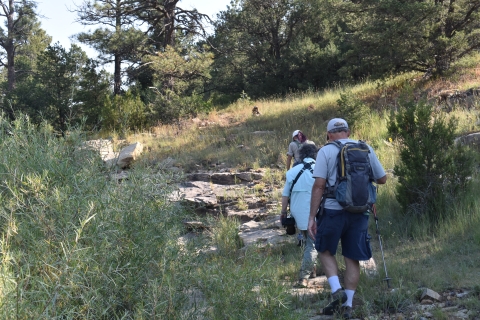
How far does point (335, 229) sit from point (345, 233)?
18 cm

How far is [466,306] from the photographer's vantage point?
4762 millimetres

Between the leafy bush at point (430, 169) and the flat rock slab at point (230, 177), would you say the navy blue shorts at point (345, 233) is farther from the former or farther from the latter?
the flat rock slab at point (230, 177)

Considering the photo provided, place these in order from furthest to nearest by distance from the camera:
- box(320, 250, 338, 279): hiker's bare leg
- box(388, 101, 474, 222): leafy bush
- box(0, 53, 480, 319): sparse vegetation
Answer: box(388, 101, 474, 222): leafy bush, box(320, 250, 338, 279): hiker's bare leg, box(0, 53, 480, 319): sparse vegetation

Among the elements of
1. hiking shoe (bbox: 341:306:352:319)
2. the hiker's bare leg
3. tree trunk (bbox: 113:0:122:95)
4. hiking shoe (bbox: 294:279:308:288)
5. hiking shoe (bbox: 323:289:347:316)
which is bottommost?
hiking shoe (bbox: 294:279:308:288)

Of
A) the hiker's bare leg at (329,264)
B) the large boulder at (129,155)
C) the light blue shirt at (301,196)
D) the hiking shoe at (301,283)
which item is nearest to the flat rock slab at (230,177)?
the large boulder at (129,155)

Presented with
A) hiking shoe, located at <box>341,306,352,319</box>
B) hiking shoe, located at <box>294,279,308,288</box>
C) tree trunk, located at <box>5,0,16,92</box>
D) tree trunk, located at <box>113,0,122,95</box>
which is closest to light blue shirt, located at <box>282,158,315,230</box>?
hiking shoe, located at <box>294,279,308,288</box>

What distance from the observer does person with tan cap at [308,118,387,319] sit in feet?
15.5

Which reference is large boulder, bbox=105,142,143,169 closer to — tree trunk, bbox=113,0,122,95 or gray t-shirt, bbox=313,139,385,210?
tree trunk, bbox=113,0,122,95

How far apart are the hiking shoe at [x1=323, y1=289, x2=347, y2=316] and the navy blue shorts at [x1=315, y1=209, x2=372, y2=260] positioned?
0.34 metres

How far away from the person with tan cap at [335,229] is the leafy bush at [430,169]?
2939 mm

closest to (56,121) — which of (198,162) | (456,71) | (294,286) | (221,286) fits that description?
(198,162)

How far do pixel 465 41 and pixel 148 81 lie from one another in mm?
15461

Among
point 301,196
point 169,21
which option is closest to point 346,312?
point 301,196

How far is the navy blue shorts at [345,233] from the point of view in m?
4.72
